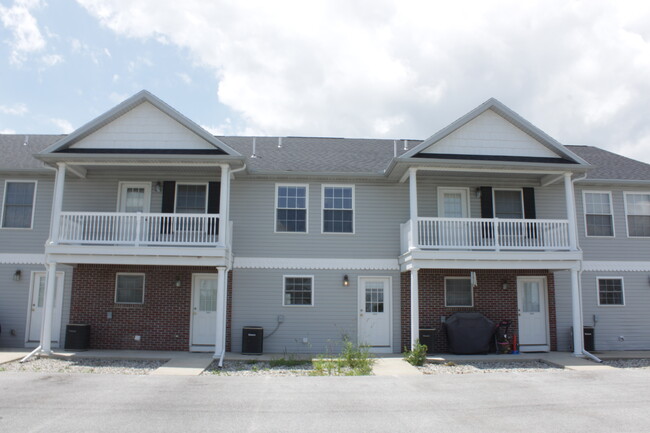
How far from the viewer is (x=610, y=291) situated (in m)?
15.4

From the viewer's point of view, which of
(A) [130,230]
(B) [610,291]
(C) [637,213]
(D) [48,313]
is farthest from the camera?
(C) [637,213]

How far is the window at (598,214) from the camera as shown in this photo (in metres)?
15.6

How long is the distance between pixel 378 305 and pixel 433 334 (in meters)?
1.83

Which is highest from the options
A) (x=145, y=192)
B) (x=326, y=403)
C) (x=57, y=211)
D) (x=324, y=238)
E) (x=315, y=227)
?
(x=145, y=192)

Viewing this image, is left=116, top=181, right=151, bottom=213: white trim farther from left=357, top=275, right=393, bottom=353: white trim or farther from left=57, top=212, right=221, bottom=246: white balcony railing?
left=357, top=275, right=393, bottom=353: white trim

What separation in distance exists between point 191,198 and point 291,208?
3.05 metres

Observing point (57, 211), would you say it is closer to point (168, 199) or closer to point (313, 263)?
point (168, 199)

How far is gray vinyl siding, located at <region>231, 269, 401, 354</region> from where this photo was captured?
1441 cm

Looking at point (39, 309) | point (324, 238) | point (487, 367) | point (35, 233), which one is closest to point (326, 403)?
point (487, 367)

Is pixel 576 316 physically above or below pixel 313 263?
below

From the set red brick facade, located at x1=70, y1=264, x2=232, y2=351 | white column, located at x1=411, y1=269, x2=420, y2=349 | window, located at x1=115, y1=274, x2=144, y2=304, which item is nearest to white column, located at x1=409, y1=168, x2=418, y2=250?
white column, located at x1=411, y1=269, x2=420, y2=349

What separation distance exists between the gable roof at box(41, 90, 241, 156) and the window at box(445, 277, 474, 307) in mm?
7647

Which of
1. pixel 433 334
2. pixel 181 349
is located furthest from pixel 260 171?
pixel 433 334

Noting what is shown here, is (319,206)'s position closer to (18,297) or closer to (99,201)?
(99,201)
